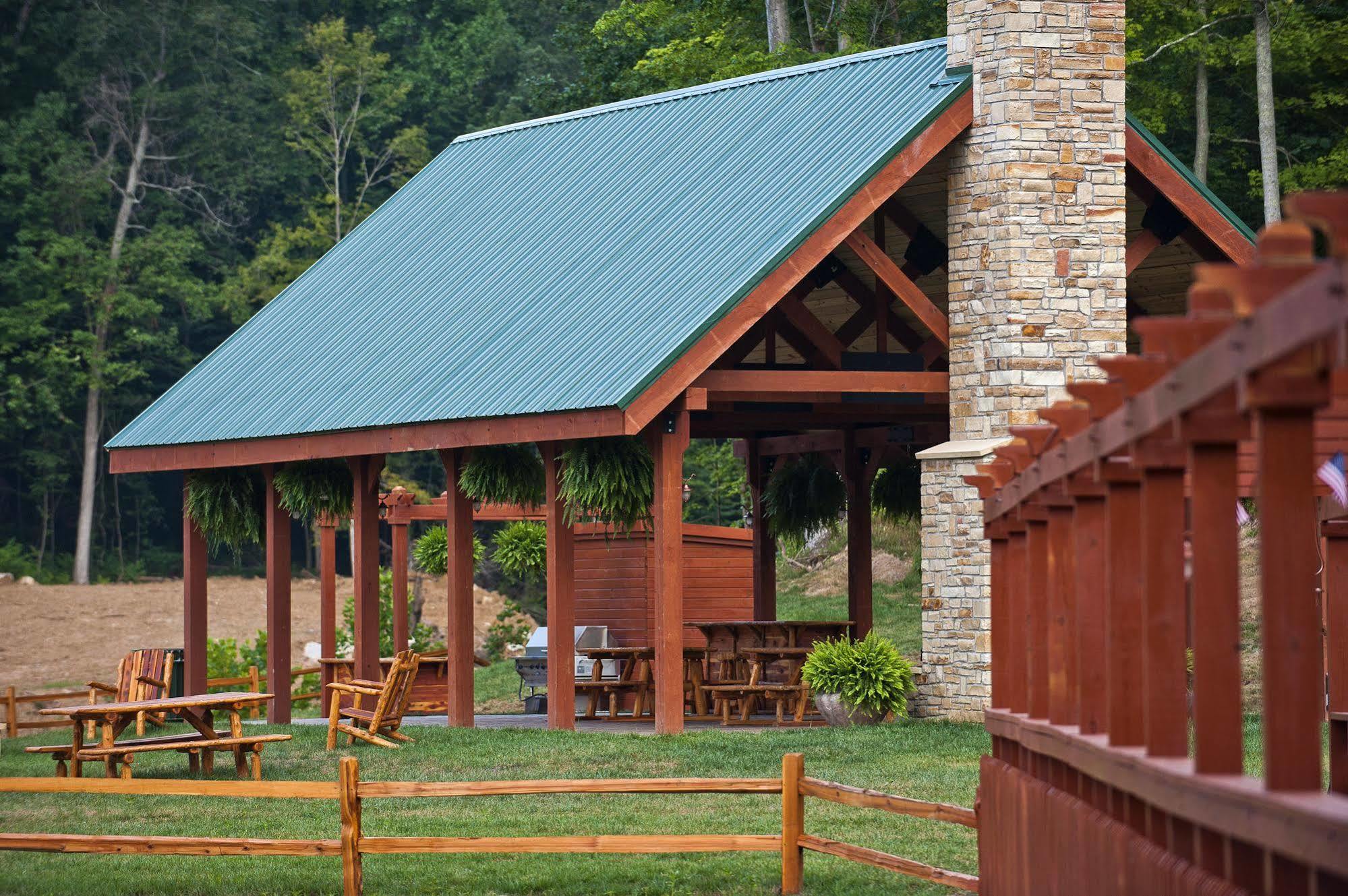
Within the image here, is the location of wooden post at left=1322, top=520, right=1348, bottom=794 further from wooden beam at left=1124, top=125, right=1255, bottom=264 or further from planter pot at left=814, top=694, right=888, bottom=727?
wooden beam at left=1124, top=125, right=1255, bottom=264

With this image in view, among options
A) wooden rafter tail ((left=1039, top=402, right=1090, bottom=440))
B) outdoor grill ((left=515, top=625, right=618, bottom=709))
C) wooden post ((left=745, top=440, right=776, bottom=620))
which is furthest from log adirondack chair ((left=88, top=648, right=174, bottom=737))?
wooden rafter tail ((left=1039, top=402, right=1090, bottom=440))

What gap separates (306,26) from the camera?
165 feet

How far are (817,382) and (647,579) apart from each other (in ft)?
20.5

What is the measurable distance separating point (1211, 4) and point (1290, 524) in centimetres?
2885

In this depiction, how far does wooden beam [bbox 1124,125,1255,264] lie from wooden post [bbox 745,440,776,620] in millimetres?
7153

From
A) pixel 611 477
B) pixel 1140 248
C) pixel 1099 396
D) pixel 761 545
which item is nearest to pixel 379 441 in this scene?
pixel 611 477

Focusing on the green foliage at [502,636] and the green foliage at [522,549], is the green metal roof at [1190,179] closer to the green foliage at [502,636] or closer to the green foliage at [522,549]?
the green foliage at [522,549]

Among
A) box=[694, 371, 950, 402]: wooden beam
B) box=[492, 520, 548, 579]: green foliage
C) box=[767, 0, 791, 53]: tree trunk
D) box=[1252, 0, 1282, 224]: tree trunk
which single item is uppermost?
box=[767, 0, 791, 53]: tree trunk

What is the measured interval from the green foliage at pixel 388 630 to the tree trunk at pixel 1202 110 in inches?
555

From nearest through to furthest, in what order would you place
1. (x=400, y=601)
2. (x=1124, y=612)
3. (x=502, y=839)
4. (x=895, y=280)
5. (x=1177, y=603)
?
(x=1177, y=603) → (x=1124, y=612) → (x=502, y=839) → (x=895, y=280) → (x=400, y=601)

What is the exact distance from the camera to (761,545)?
22875 millimetres

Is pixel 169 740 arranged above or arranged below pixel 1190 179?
below

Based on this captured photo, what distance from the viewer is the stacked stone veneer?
16.2 meters

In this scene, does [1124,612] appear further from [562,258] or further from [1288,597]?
[562,258]
